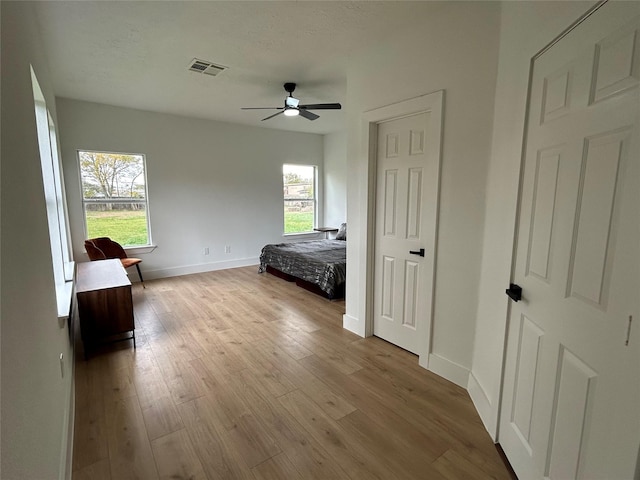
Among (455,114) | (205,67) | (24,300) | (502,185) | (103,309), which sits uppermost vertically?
(205,67)

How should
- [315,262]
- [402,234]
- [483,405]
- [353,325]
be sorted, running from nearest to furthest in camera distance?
[483,405] < [402,234] < [353,325] < [315,262]

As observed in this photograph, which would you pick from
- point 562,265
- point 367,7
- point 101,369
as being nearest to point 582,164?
point 562,265

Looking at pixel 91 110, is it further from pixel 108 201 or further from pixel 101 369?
pixel 101 369

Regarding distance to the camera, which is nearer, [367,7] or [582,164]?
[582,164]

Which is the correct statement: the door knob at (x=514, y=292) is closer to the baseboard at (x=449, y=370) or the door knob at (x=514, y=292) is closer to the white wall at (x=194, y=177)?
the baseboard at (x=449, y=370)

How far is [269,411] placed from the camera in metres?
2.10

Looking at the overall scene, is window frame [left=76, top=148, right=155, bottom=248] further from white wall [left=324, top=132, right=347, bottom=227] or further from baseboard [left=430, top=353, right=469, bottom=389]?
baseboard [left=430, top=353, right=469, bottom=389]

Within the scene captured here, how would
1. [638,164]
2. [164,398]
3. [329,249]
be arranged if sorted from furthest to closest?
[329,249]
[164,398]
[638,164]

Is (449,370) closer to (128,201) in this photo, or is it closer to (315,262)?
(315,262)

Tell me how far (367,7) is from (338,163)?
4631 millimetres

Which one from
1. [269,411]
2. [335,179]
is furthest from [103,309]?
[335,179]

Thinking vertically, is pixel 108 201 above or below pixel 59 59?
below

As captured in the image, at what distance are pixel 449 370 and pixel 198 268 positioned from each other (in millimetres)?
4709

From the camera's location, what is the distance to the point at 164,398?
2227 millimetres
